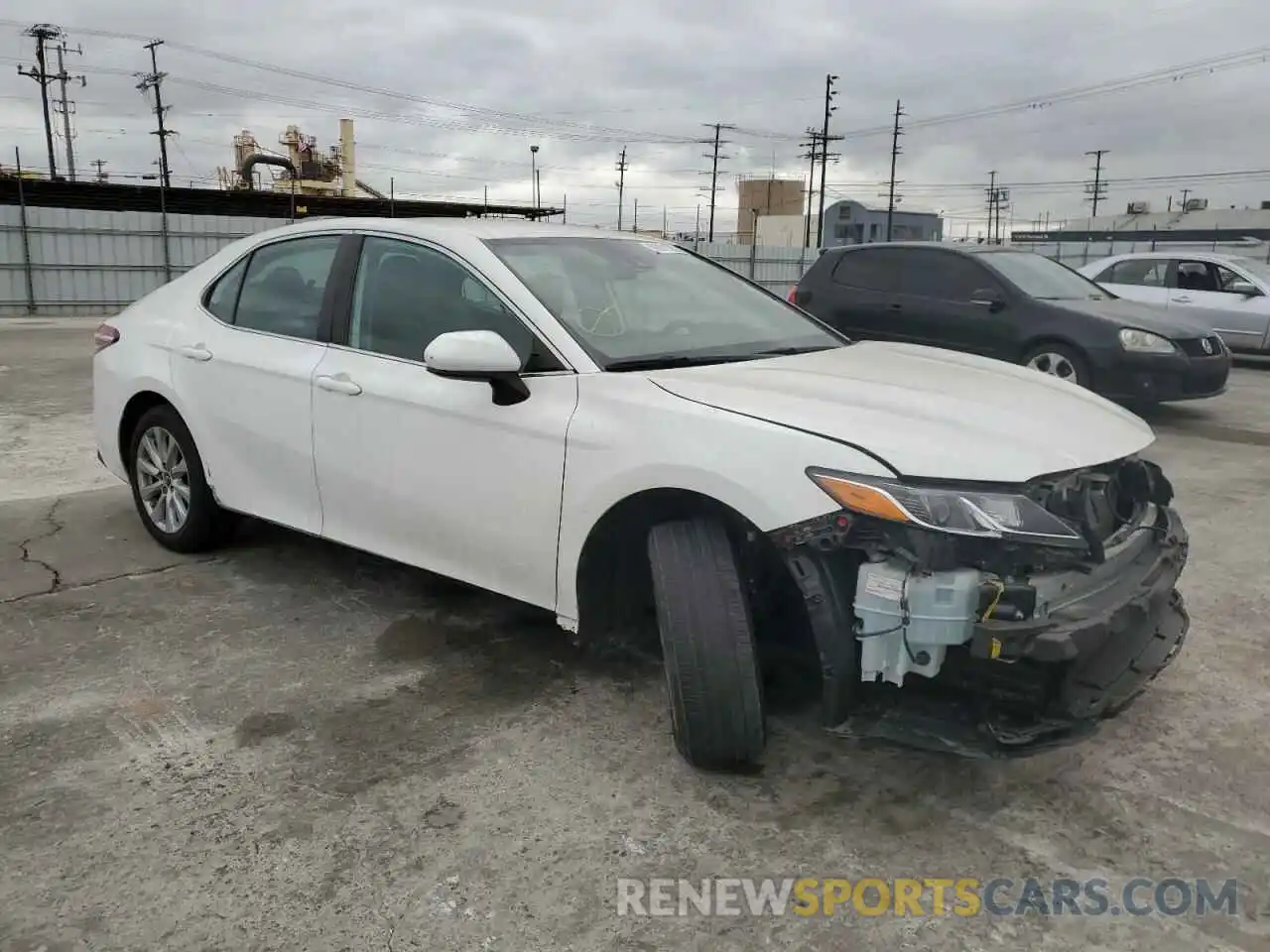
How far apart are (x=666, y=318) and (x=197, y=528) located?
242cm

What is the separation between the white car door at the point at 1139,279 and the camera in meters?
12.3

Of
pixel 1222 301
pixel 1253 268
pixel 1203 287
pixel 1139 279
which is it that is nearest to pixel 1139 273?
pixel 1139 279

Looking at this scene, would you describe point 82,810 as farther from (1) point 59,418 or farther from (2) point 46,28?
(2) point 46,28

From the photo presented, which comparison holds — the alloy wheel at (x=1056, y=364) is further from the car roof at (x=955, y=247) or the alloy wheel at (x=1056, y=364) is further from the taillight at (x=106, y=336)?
the taillight at (x=106, y=336)

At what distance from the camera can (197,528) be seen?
14.5 ft

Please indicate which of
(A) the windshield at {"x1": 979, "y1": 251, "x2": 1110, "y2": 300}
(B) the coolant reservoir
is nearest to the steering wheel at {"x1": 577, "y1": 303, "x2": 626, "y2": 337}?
(B) the coolant reservoir

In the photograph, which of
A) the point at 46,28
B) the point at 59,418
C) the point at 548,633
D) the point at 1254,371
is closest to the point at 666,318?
the point at 548,633

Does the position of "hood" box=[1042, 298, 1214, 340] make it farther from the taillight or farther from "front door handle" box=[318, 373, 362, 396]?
the taillight

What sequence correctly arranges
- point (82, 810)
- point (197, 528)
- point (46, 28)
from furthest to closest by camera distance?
point (46, 28) → point (197, 528) → point (82, 810)

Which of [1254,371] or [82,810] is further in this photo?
[1254,371]

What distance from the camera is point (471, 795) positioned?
8.70 ft

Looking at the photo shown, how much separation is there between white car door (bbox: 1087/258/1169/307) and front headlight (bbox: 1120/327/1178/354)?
15.7 ft

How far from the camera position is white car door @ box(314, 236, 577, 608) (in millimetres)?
3031

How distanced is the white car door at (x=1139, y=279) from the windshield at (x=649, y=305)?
33.3 ft
